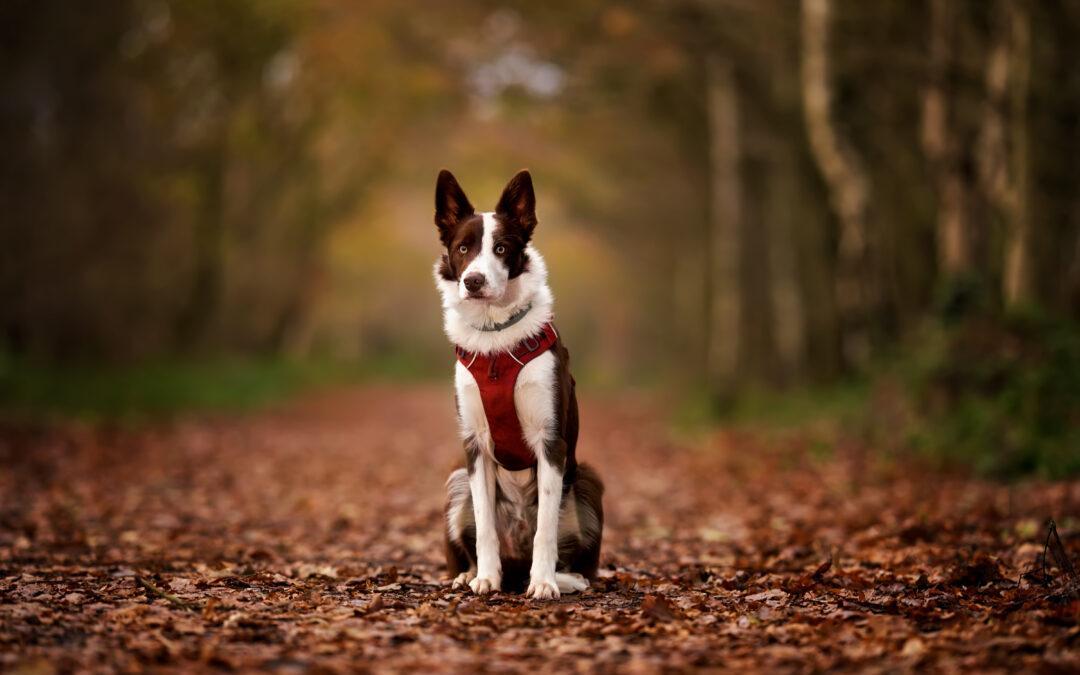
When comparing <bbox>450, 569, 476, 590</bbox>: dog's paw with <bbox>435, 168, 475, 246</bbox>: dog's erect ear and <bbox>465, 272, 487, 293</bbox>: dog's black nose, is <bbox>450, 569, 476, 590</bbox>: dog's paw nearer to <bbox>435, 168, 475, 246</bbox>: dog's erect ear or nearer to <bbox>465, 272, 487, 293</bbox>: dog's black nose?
<bbox>465, 272, 487, 293</bbox>: dog's black nose

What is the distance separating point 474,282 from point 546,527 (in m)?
1.47

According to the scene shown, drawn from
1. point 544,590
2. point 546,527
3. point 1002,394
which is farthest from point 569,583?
point 1002,394

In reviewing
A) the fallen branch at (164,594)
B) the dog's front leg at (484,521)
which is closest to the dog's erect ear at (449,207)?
the dog's front leg at (484,521)

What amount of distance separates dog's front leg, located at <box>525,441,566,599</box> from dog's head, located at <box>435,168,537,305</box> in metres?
1.00

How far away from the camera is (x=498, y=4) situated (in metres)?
20.4

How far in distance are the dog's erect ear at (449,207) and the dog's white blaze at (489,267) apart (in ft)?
0.66

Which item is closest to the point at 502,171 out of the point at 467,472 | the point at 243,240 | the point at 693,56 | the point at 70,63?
the point at 243,240

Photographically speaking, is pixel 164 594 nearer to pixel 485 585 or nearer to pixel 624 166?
pixel 485 585

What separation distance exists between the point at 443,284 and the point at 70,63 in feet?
50.5

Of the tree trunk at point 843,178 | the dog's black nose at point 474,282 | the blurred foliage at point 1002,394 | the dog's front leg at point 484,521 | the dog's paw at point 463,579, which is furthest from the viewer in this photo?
the tree trunk at point 843,178

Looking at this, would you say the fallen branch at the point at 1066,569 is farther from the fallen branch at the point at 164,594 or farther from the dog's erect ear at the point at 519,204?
the fallen branch at the point at 164,594

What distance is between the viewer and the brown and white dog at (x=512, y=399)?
19.8 feet

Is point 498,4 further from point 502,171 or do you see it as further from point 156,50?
point 502,171

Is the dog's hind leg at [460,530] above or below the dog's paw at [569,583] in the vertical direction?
above
